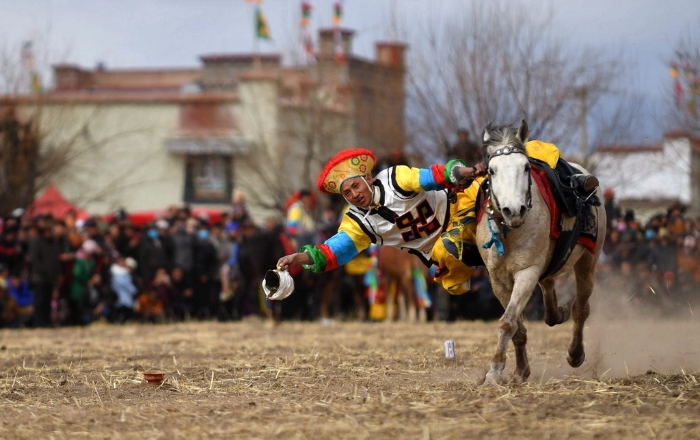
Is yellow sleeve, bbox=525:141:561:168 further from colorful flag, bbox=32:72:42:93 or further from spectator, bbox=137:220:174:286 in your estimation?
colorful flag, bbox=32:72:42:93

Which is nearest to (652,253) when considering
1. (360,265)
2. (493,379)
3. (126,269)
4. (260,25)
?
(360,265)

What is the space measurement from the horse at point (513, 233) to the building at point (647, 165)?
38.0 feet

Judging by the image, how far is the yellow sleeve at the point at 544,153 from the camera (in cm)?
870

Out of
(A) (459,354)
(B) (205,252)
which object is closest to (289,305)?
(B) (205,252)

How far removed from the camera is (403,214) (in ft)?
28.1

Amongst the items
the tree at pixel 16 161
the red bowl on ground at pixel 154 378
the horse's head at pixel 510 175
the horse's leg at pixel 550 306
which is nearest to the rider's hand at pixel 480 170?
the horse's head at pixel 510 175

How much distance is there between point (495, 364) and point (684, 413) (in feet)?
5.14

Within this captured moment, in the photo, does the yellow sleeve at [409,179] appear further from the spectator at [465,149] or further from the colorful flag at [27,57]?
the colorful flag at [27,57]

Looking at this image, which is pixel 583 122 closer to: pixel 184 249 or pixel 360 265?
pixel 360 265

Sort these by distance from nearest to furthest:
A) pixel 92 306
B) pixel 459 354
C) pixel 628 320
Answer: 1. pixel 459 354
2. pixel 628 320
3. pixel 92 306

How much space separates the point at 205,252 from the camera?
64.3ft

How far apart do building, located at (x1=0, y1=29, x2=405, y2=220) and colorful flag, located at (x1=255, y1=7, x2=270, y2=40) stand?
95 cm

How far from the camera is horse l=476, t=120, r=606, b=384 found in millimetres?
7453

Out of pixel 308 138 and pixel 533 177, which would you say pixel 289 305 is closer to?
pixel 308 138
